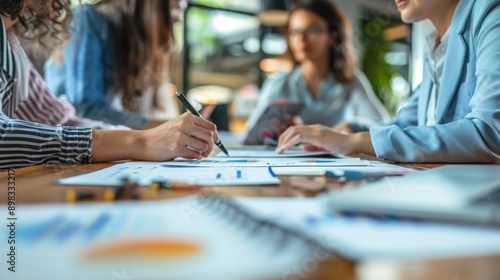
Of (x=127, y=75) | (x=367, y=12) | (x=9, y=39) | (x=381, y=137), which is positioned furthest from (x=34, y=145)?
(x=367, y=12)

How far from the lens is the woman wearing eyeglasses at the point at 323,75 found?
7.38 ft

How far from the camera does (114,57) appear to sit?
6.07ft

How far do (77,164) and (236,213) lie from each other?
21.9 inches

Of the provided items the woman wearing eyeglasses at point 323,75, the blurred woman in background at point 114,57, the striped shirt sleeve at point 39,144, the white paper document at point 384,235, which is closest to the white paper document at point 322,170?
the white paper document at point 384,235

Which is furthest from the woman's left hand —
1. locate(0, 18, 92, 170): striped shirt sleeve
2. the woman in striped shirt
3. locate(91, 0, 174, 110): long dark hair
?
locate(91, 0, 174, 110): long dark hair

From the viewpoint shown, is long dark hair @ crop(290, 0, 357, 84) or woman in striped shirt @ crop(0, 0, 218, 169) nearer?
woman in striped shirt @ crop(0, 0, 218, 169)

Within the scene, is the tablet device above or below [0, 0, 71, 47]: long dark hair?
below

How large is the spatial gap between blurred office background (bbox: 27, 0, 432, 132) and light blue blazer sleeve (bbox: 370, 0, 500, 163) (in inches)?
102

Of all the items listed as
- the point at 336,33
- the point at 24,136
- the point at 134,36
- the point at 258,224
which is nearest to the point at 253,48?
the point at 336,33

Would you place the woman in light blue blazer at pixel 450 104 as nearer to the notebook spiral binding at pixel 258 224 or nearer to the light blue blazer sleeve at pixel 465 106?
the light blue blazer sleeve at pixel 465 106

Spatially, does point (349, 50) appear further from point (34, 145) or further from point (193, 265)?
point (193, 265)

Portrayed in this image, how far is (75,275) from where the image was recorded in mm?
227

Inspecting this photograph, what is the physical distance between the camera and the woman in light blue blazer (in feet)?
2.73

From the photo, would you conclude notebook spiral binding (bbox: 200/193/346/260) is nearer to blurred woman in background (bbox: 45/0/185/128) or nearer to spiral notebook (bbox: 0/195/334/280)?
spiral notebook (bbox: 0/195/334/280)
